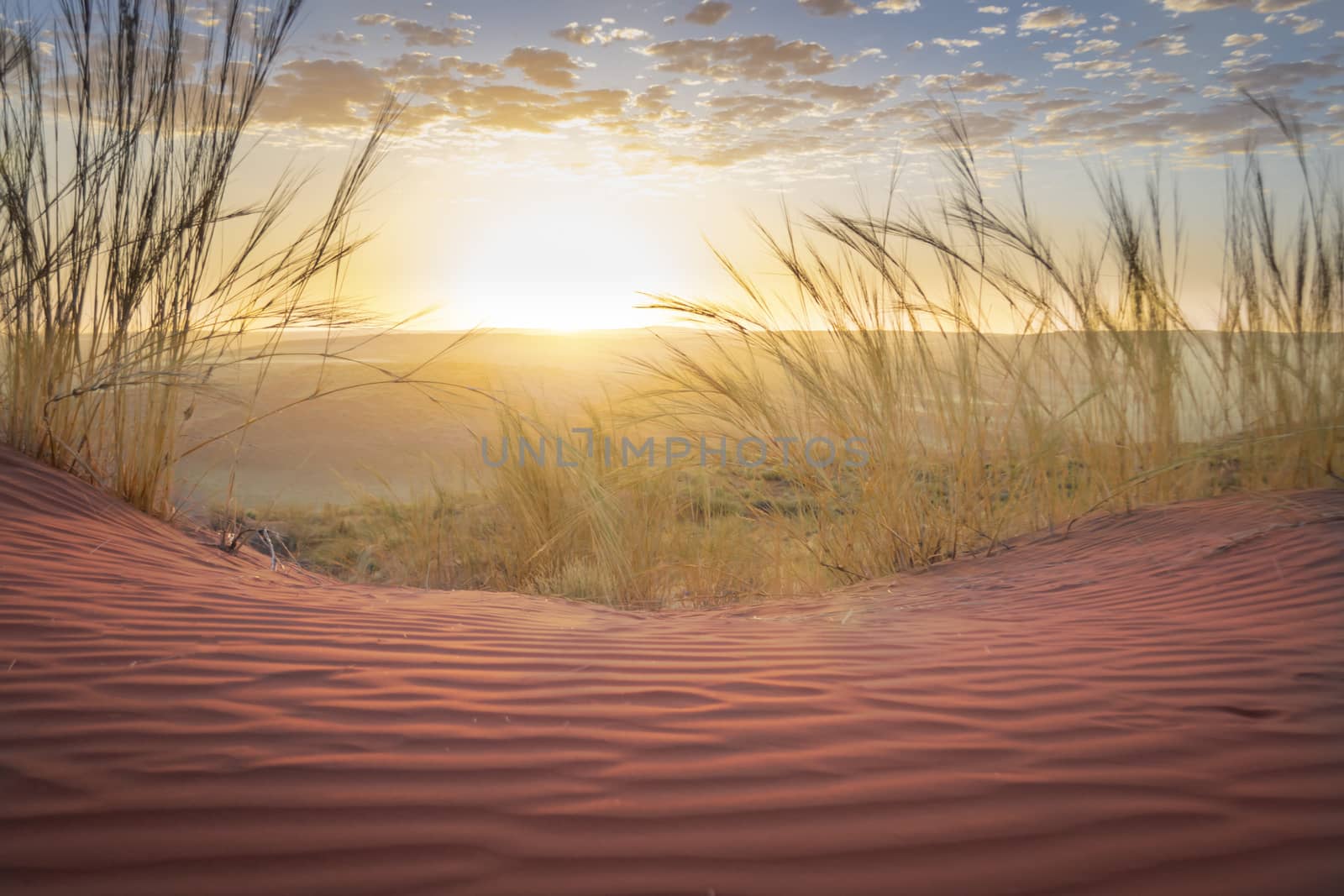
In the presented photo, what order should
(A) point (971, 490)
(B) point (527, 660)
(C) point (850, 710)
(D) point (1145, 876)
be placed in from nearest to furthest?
Result: (D) point (1145, 876) → (C) point (850, 710) → (B) point (527, 660) → (A) point (971, 490)

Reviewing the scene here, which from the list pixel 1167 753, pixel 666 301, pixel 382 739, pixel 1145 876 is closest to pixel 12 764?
pixel 382 739

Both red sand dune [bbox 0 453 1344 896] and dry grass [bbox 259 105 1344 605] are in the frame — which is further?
dry grass [bbox 259 105 1344 605]

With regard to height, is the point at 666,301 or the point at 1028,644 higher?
the point at 666,301

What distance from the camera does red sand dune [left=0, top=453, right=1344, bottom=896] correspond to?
93cm

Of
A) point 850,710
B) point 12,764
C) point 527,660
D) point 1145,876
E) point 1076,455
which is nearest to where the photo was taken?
point 1145,876

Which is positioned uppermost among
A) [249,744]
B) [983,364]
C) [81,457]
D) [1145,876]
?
[983,364]

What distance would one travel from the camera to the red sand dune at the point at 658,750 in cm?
93

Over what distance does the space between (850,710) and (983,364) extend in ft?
10.4

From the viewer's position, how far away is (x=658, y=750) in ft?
3.90

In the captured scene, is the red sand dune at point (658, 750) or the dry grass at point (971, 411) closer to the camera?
the red sand dune at point (658, 750)

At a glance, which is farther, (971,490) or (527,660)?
(971,490)

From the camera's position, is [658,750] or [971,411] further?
[971,411]

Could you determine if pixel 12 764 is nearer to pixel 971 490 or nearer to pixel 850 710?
pixel 850 710

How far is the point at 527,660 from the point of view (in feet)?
5.28
